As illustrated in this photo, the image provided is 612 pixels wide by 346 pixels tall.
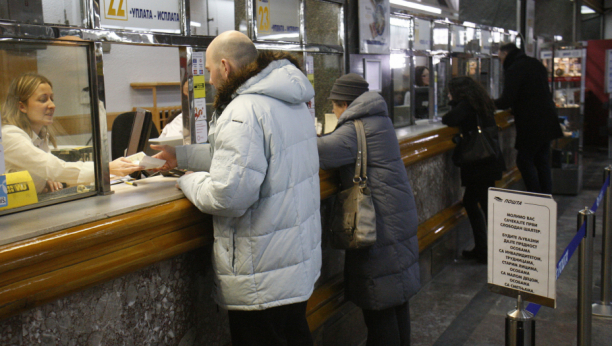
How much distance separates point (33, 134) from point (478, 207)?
12.1 ft

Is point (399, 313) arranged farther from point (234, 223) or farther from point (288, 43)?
point (288, 43)

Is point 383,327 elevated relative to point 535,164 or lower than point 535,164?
lower

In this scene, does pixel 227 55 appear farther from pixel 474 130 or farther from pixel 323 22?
pixel 474 130

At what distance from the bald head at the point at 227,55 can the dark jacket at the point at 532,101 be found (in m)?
4.59

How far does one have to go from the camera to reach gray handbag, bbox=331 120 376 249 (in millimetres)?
2645

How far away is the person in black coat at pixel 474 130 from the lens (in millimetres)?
4430

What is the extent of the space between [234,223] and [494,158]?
3.05m

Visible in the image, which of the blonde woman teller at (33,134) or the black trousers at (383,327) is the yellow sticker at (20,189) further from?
the black trousers at (383,327)

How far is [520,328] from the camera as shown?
179 cm

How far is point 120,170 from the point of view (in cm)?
252

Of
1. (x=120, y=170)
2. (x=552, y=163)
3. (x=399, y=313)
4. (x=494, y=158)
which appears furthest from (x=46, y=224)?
(x=552, y=163)

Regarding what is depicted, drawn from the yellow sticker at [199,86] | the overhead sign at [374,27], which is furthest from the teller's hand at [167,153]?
the overhead sign at [374,27]

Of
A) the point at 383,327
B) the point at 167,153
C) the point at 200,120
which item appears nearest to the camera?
the point at 167,153

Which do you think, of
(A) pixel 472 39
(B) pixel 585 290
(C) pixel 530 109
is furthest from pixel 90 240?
(A) pixel 472 39
